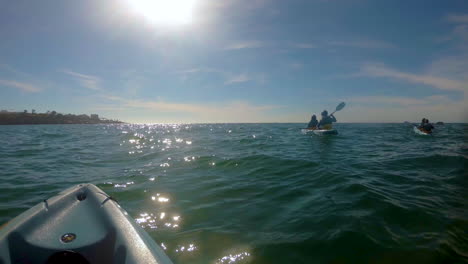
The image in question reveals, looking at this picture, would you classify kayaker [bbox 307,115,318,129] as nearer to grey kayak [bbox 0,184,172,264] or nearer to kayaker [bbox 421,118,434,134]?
A: kayaker [bbox 421,118,434,134]

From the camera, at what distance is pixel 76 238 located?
8.03ft

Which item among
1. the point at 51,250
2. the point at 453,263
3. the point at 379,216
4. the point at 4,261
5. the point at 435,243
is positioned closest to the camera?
the point at 4,261

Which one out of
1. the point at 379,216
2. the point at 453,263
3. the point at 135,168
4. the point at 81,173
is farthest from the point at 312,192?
the point at 81,173

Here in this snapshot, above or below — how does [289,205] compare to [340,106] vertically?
below

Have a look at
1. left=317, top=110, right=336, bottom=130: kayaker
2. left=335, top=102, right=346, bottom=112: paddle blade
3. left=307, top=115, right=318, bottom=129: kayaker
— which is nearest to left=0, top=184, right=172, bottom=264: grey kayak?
left=317, top=110, right=336, bottom=130: kayaker

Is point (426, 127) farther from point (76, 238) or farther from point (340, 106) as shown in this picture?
point (76, 238)

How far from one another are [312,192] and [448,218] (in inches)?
92.5

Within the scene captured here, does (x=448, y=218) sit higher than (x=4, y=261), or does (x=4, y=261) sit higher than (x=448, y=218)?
(x=4, y=261)

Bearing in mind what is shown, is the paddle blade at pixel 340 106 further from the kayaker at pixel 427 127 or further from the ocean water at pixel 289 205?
the ocean water at pixel 289 205

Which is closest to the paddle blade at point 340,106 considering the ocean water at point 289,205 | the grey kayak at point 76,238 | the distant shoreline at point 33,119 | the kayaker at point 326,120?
the kayaker at point 326,120

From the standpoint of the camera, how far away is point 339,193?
5.13 m

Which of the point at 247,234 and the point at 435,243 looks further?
the point at 247,234

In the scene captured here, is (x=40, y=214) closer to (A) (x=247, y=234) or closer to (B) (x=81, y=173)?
(A) (x=247, y=234)

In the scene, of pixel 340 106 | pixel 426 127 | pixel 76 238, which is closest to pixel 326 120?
pixel 340 106
